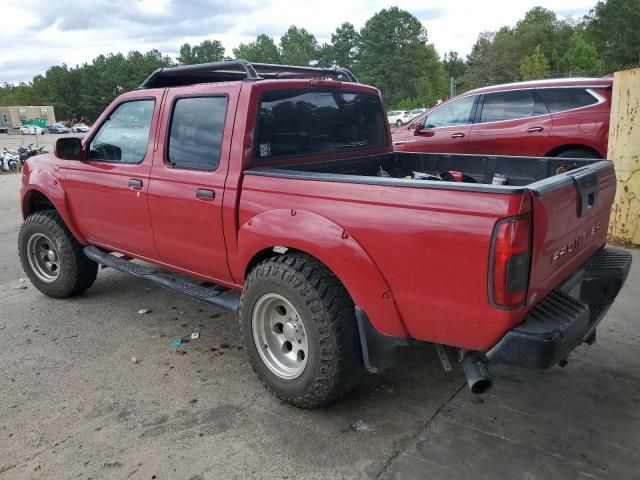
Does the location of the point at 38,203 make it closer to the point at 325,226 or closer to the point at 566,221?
the point at 325,226

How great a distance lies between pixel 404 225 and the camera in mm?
2449

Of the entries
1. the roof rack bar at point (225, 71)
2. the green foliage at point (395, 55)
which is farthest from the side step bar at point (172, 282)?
the green foliage at point (395, 55)

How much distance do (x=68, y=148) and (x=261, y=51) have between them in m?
110

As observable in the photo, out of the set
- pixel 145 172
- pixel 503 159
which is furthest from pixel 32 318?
pixel 503 159

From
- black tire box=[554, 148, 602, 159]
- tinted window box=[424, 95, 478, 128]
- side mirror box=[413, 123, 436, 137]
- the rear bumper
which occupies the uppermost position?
tinted window box=[424, 95, 478, 128]

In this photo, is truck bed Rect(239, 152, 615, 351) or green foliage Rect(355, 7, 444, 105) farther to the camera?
green foliage Rect(355, 7, 444, 105)

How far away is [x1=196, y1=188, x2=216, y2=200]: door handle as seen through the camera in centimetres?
338

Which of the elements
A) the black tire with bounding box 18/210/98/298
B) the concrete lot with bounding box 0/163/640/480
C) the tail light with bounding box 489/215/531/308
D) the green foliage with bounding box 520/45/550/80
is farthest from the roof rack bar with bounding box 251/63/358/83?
the green foliage with bounding box 520/45/550/80

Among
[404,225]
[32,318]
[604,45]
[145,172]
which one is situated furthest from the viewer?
[604,45]

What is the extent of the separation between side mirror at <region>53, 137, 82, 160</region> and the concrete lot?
57.3 inches

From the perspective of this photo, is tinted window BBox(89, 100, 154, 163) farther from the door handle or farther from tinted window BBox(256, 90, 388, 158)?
tinted window BBox(256, 90, 388, 158)

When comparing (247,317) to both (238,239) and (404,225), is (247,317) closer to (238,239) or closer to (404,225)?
(238,239)

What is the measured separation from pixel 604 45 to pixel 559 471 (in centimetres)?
6407

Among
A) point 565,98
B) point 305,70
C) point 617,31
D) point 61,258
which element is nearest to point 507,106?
point 565,98
